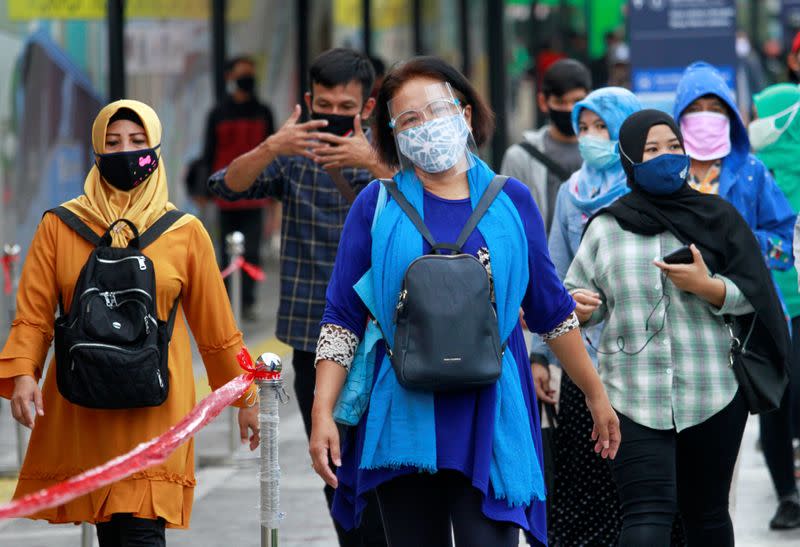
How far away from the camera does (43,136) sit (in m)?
12.2

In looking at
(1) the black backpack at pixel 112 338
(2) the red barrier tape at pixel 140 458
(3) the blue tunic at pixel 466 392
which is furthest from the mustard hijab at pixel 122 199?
(3) the blue tunic at pixel 466 392

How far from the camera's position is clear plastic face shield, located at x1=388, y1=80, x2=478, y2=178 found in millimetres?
4355

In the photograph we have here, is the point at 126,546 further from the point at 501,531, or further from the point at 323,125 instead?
the point at 323,125

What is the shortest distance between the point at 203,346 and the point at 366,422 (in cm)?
99

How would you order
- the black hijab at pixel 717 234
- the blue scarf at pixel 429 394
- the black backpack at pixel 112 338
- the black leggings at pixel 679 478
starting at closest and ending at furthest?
1. the blue scarf at pixel 429 394
2. the black backpack at pixel 112 338
3. the black leggings at pixel 679 478
4. the black hijab at pixel 717 234

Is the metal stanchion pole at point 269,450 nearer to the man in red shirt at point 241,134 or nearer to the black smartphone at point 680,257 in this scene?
the black smartphone at point 680,257

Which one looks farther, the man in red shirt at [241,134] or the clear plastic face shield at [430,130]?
the man in red shirt at [241,134]

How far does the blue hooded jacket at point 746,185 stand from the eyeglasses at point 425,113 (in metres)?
2.16

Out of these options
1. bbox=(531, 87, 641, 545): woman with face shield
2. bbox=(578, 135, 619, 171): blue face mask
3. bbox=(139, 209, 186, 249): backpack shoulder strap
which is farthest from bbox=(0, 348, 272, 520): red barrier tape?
bbox=(578, 135, 619, 171): blue face mask

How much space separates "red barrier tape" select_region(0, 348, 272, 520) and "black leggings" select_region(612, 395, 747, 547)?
1.23 metres

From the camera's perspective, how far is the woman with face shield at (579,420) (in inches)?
235

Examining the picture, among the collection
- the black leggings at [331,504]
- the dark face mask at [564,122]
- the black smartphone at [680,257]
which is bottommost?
the black leggings at [331,504]

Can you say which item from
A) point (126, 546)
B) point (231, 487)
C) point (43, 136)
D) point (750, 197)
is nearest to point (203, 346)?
point (126, 546)

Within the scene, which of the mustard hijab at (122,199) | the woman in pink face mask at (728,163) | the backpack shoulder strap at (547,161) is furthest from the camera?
the backpack shoulder strap at (547,161)
